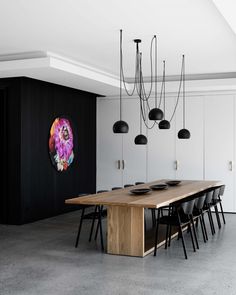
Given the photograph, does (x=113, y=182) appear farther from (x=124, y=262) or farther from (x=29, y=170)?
(x=124, y=262)

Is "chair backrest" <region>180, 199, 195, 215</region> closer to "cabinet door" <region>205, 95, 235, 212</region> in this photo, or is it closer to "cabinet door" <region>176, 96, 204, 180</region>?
"cabinet door" <region>205, 95, 235, 212</region>

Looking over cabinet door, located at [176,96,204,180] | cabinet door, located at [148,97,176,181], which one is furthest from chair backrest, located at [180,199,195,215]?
cabinet door, located at [148,97,176,181]

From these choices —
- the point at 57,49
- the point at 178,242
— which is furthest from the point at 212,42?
the point at 178,242

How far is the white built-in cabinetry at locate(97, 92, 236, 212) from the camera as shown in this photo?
10094 mm

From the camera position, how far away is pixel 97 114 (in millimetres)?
11273

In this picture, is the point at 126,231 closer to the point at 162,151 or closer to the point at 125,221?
the point at 125,221

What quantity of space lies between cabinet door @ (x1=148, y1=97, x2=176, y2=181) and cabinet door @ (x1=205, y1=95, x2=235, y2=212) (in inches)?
30.9

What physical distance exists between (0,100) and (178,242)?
414 cm

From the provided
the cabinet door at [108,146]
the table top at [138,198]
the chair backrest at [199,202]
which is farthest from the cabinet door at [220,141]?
the chair backrest at [199,202]

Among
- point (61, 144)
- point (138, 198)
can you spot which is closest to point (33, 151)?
point (61, 144)

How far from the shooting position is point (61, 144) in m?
9.50

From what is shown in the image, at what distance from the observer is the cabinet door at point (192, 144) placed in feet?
33.8

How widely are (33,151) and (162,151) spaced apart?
10.9 ft

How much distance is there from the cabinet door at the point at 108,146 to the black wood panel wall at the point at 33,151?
121 centimetres
